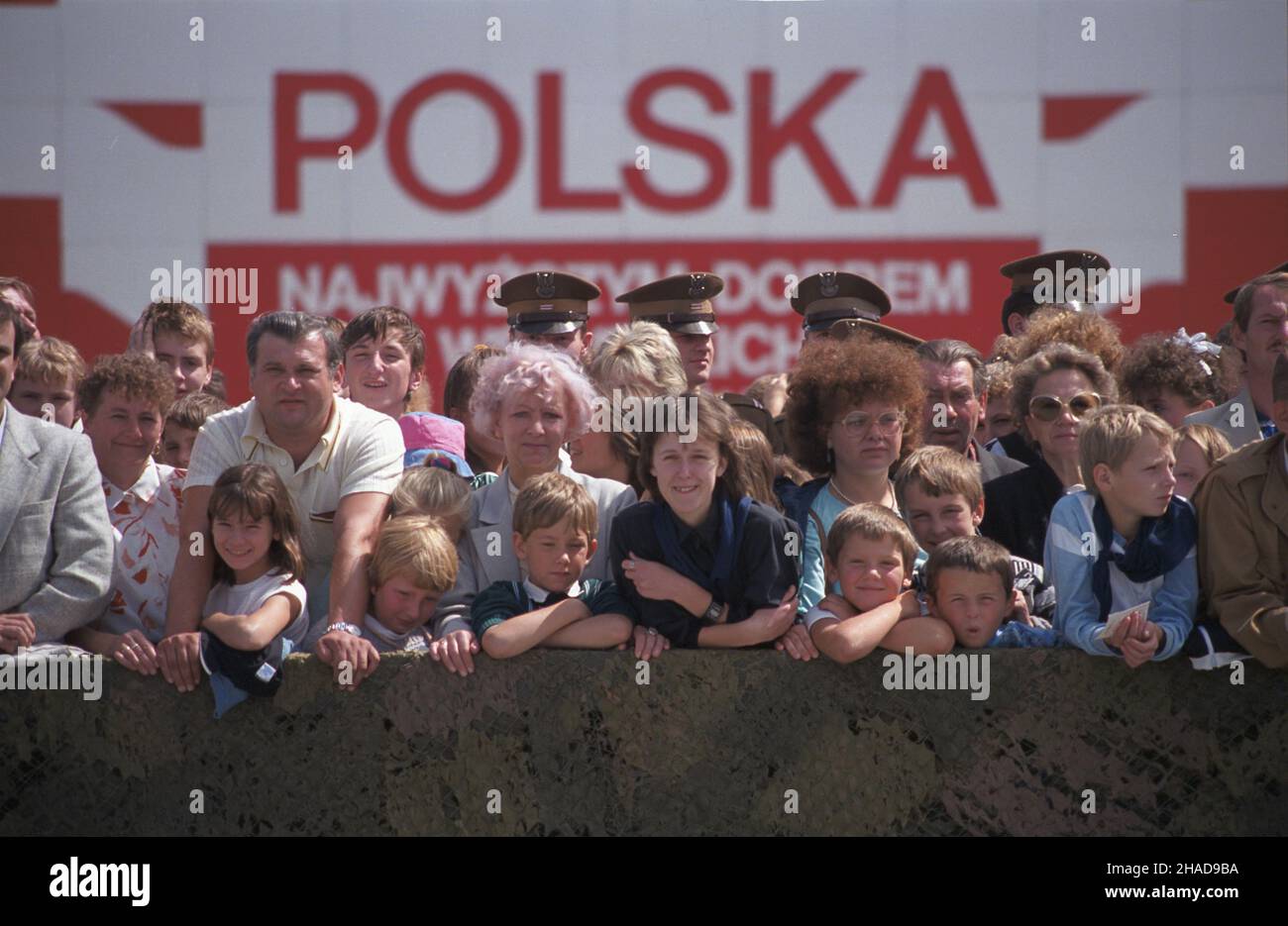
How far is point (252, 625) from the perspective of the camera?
12.3ft

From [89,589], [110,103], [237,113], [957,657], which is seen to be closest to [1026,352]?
[957,657]

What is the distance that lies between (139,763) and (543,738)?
100 cm

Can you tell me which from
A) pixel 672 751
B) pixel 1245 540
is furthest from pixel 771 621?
pixel 1245 540

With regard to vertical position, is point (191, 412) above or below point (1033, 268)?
below

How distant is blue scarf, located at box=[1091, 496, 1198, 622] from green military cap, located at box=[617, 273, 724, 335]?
275 cm

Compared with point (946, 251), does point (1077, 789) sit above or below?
below

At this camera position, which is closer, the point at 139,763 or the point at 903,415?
the point at 139,763

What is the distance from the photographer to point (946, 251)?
26.5ft

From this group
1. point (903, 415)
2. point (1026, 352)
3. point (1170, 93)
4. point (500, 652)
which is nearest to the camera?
point (500, 652)

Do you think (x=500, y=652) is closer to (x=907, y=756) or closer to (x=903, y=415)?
(x=907, y=756)

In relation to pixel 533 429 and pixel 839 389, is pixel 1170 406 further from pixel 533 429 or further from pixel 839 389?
pixel 533 429

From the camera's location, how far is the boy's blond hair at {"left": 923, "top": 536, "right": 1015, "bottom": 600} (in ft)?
12.6

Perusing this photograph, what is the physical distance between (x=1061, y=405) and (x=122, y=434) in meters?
2.86

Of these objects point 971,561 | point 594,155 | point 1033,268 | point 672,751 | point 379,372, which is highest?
point 594,155
